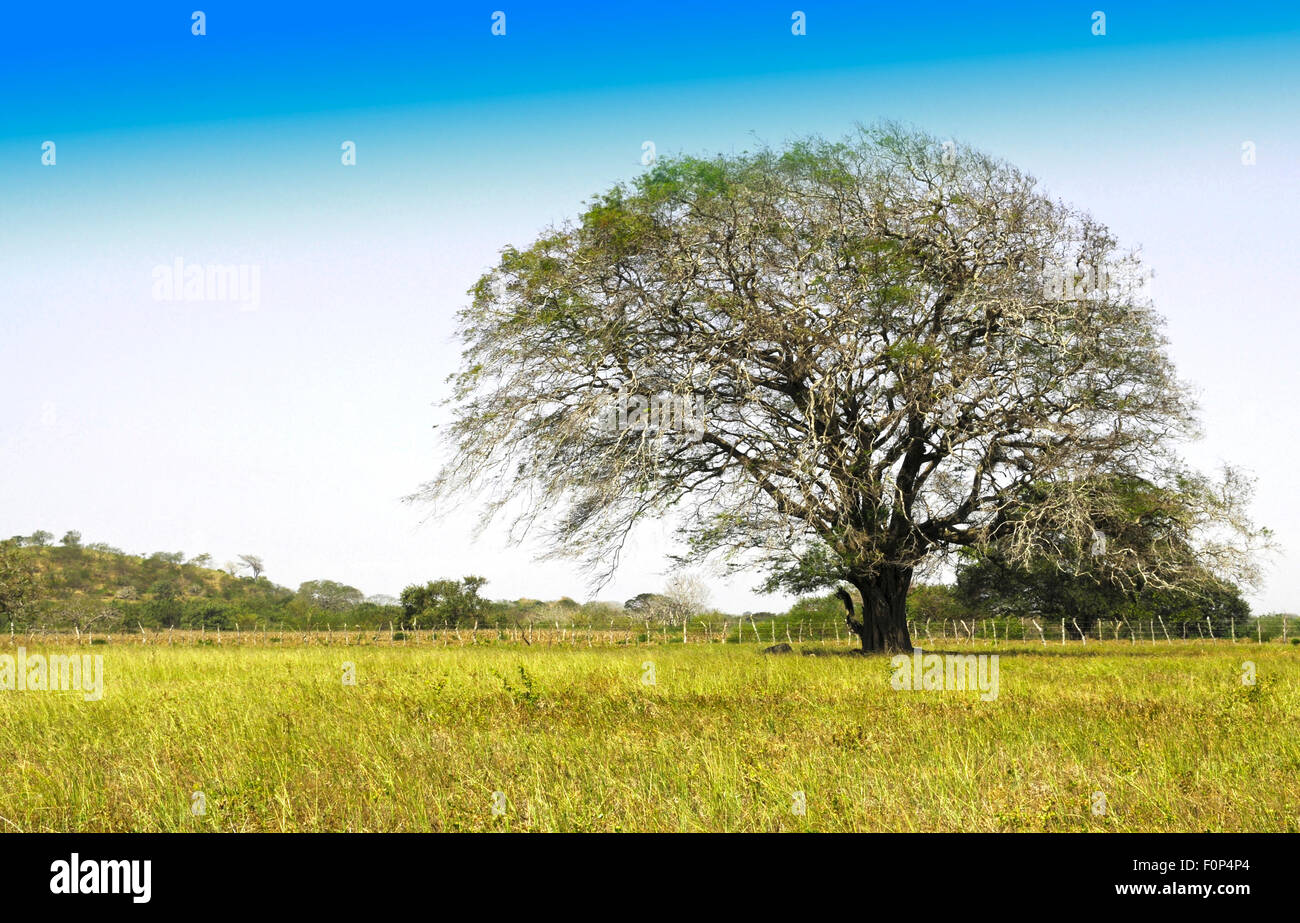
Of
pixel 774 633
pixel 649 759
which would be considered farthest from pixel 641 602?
pixel 649 759

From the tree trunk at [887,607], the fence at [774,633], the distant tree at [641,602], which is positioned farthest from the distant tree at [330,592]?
the tree trunk at [887,607]

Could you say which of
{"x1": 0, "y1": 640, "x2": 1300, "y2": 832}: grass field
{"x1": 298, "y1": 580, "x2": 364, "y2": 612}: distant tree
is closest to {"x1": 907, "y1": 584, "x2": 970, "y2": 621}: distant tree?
{"x1": 0, "y1": 640, "x2": 1300, "y2": 832}: grass field

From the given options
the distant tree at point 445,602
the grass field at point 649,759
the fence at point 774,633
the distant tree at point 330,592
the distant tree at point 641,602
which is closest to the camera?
the grass field at point 649,759

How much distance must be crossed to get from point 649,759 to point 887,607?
16.5 m

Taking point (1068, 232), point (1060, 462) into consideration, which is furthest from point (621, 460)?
point (1068, 232)

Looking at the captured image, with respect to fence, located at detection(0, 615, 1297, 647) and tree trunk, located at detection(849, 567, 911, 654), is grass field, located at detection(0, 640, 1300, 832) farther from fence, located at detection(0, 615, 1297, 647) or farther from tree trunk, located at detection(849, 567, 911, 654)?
fence, located at detection(0, 615, 1297, 647)

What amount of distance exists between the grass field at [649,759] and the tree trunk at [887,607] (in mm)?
10293

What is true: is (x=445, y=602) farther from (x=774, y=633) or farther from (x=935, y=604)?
(x=935, y=604)

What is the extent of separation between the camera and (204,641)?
119 feet

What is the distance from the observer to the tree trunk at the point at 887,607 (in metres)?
22.1

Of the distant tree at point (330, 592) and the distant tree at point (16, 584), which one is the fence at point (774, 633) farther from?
the distant tree at point (330, 592)
